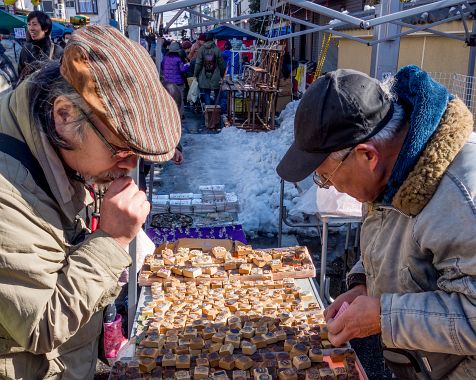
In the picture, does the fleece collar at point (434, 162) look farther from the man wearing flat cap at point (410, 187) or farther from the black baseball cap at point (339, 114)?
the black baseball cap at point (339, 114)

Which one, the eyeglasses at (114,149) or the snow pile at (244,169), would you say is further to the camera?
the snow pile at (244,169)

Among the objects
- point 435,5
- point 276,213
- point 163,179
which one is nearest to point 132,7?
point 435,5

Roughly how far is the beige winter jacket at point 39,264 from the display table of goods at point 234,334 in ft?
1.89

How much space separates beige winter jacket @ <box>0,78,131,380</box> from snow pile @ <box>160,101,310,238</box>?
3.78 meters

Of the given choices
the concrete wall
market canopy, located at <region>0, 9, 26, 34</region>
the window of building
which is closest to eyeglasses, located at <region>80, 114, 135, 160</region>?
the concrete wall

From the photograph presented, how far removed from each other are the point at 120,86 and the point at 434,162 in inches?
32.8

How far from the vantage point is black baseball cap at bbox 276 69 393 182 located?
1.30 meters

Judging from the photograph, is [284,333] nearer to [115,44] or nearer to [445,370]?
[445,370]

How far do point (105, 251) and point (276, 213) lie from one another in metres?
4.15

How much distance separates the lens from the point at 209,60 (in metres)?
10.8

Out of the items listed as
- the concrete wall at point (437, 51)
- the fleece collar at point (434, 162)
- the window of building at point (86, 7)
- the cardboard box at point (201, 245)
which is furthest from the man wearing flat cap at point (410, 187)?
the window of building at point (86, 7)

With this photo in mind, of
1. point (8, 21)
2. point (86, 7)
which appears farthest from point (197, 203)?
point (86, 7)

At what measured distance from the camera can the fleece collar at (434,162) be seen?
1.25 meters

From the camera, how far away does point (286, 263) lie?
2.68 m
